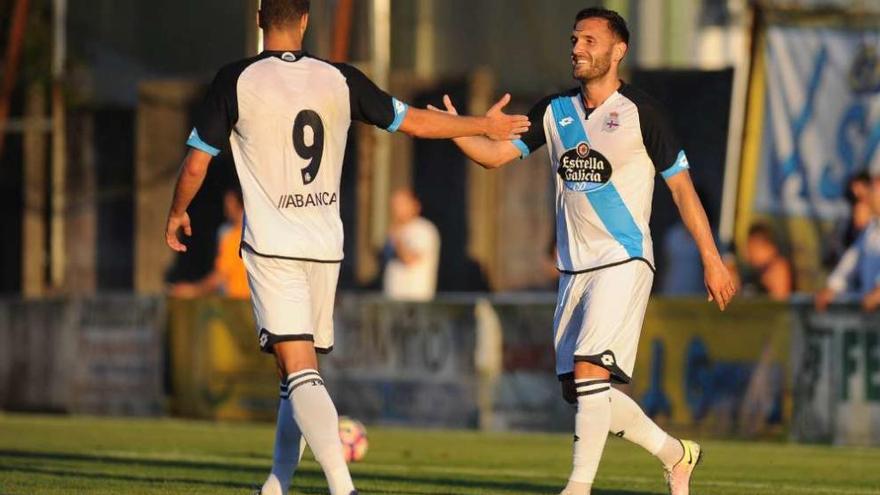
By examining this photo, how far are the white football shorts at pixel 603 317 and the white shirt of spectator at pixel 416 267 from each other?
28.9 ft

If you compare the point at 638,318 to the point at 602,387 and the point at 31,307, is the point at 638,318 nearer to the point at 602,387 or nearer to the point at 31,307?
the point at 602,387

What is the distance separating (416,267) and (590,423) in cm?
926

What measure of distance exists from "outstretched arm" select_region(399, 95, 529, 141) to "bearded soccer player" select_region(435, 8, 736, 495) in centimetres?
22

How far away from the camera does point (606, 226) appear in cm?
918

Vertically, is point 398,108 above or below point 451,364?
above

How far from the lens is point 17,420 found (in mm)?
17859

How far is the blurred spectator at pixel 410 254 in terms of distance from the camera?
18188 millimetres

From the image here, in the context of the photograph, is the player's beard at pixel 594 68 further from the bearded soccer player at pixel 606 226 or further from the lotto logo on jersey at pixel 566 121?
the lotto logo on jersey at pixel 566 121

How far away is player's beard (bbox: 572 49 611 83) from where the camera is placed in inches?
364

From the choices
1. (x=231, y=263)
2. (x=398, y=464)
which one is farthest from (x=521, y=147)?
(x=231, y=263)

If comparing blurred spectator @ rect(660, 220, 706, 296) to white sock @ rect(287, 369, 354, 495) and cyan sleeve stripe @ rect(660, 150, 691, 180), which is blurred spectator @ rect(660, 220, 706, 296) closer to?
cyan sleeve stripe @ rect(660, 150, 691, 180)

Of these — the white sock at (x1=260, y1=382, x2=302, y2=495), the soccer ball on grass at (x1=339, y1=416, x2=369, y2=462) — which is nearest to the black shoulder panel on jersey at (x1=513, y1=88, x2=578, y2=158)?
the white sock at (x1=260, y1=382, x2=302, y2=495)

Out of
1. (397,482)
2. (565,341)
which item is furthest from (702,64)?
(565,341)

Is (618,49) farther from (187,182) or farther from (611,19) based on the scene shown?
(187,182)
